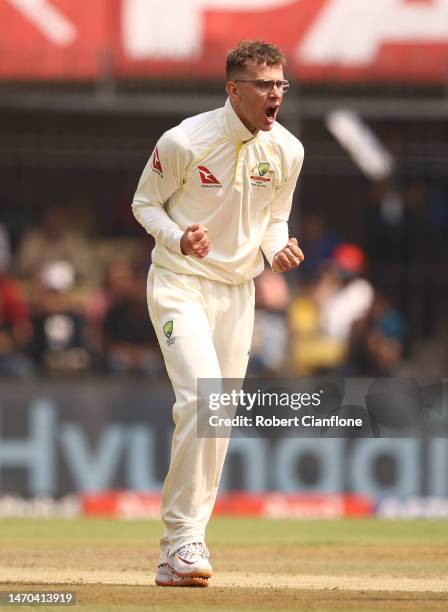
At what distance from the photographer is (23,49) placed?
1398cm

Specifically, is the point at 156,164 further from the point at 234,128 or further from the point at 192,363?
the point at 192,363

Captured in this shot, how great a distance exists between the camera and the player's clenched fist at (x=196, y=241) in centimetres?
619

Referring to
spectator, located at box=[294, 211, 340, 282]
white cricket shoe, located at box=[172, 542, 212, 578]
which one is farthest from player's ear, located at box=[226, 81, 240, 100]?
spectator, located at box=[294, 211, 340, 282]

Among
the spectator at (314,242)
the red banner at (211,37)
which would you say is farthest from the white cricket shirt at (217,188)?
the spectator at (314,242)

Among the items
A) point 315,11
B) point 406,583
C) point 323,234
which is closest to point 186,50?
point 315,11

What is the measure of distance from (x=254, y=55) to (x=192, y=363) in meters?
1.37

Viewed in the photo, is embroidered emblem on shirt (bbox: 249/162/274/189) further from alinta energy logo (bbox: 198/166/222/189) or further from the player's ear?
the player's ear

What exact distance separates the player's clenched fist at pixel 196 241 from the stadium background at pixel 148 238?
657cm

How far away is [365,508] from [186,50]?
4737 millimetres

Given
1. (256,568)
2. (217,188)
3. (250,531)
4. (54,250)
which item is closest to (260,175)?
(217,188)

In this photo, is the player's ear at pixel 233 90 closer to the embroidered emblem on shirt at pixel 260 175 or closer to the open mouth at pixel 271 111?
the open mouth at pixel 271 111

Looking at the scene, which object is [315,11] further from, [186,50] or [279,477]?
[279,477]

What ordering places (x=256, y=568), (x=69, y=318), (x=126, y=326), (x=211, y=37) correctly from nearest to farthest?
(x=256, y=568)
(x=69, y=318)
(x=126, y=326)
(x=211, y=37)

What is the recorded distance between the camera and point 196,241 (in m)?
6.18
